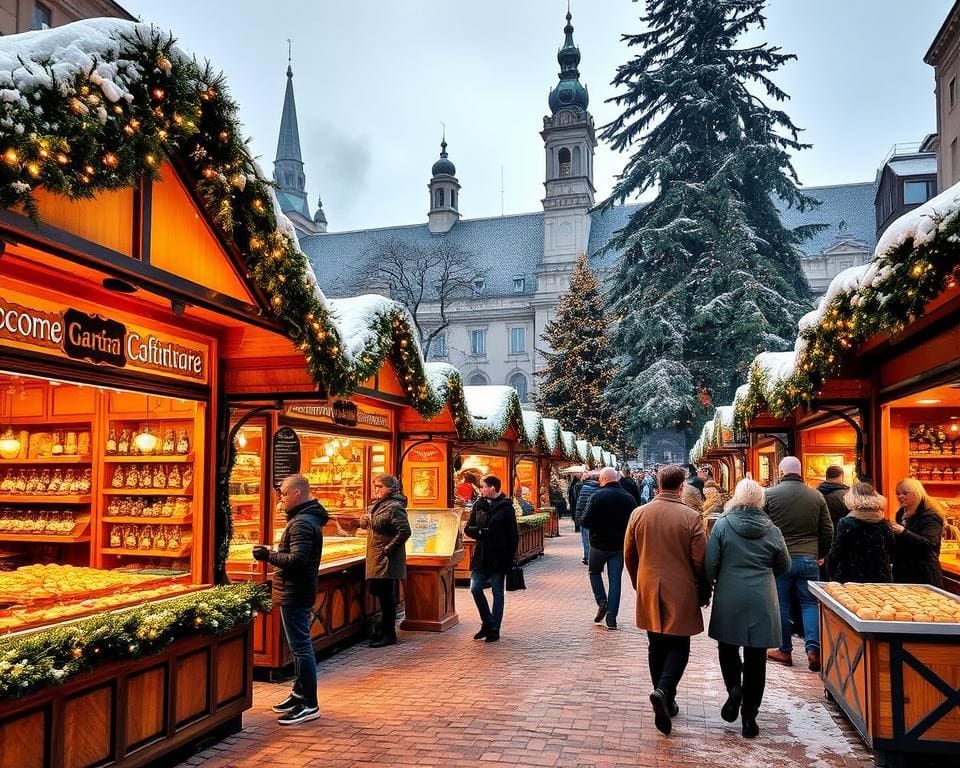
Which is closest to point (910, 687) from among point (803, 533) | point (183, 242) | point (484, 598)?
point (803, 533)

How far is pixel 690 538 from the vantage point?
5930mm

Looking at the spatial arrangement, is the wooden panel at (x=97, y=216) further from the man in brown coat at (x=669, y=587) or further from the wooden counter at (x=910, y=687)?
the wooden counter at (x=910, y=687)

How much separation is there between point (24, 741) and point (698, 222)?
2535 cm

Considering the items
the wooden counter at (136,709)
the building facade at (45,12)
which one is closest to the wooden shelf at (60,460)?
the wooden counter at (136,709)

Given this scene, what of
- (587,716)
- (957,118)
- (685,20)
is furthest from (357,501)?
(957,118)

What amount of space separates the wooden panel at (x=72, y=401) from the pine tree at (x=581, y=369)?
92.7ft

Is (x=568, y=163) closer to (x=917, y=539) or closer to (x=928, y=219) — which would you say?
(x=917, y=539)

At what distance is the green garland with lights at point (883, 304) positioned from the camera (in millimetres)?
5086

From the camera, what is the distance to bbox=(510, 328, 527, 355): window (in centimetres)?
7300

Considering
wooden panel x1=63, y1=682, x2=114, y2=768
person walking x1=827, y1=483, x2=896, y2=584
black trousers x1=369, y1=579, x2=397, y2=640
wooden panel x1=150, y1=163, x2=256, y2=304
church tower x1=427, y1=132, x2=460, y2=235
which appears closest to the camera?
wooden panel x1=63, y1=682, x2=114, y2=768

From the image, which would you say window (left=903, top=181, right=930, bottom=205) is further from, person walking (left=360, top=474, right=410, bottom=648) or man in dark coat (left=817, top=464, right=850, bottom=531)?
person walking (left=360, top=474, right=410, bottom=648)

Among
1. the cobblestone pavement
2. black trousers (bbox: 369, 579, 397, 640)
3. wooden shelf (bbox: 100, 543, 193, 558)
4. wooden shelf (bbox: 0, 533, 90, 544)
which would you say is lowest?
the cobblestone pavement

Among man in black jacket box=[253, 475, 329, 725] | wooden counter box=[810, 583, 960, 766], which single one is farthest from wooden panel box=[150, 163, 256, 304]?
wooden counter box=[810, 583, 960, 766]

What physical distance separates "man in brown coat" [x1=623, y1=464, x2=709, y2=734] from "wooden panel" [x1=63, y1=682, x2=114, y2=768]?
343cm
